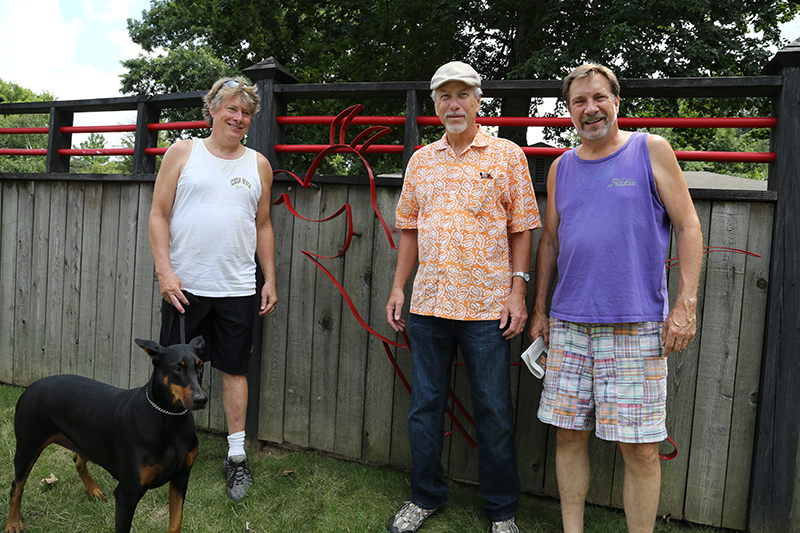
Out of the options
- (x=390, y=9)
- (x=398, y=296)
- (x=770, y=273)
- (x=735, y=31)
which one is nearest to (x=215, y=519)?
(x=398, y=296)

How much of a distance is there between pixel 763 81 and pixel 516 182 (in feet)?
4.01

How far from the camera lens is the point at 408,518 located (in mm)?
2309

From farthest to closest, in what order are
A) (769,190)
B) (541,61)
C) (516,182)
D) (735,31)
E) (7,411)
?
1. (735,31)
2. (541,61)
3. (7,411)
4. (769,190)
5. (516,182)

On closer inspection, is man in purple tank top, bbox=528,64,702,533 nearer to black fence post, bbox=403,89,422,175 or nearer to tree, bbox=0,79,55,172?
black fence post, bbox=403,89,422,175

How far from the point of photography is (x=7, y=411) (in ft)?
11.0

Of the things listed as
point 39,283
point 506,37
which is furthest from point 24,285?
point 506,37

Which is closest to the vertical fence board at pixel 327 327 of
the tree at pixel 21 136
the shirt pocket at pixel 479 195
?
the shirt pocket at pixel 479 195

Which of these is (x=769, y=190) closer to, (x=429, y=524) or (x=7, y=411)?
(x=429, y=524)

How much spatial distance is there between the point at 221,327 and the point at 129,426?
0.75 metres

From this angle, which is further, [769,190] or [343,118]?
[343,118]

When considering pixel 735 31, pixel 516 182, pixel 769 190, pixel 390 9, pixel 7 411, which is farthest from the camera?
pixel 390 9

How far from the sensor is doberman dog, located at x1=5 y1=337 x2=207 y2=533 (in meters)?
1.83

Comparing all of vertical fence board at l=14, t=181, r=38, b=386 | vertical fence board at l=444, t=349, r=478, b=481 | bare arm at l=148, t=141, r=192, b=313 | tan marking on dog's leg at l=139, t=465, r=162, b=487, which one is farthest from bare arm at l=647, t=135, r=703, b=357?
vertical fence board at l=14, t=181, r=38, b=386

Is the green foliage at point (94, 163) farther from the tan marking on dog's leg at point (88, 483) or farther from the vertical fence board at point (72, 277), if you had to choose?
the tan marking on dog's leg at point (88, 483)
